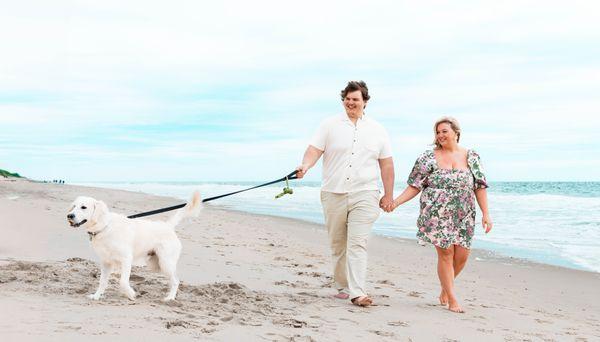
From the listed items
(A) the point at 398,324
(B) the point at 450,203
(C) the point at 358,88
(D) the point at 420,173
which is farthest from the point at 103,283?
(B) the point at 450,203

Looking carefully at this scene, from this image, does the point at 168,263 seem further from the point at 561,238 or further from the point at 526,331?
the point at 561,238

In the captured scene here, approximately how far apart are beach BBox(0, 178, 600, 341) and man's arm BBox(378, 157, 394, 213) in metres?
1.01

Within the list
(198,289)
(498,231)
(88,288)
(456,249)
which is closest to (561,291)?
(456,249)

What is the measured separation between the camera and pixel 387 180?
5828mm

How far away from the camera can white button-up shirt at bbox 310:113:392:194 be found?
18.7 ft

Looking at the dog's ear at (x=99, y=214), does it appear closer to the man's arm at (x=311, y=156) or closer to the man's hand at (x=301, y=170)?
the man's hand at (x=301, y=170)

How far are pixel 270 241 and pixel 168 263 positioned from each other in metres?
6.16

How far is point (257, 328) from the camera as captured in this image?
4363 mm

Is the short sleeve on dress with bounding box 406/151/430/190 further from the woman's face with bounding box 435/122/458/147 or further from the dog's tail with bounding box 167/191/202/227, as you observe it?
the dog's tail with bounding box 167/191/202/227

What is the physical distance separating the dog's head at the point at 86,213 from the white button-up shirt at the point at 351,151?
2147 millimetres

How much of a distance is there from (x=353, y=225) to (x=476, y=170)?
4.27ft

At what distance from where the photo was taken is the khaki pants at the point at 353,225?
5.61 metres

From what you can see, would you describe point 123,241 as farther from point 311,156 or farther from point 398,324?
point 398,324

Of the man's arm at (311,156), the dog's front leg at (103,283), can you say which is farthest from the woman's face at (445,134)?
the dog's front leg at (103,283)
